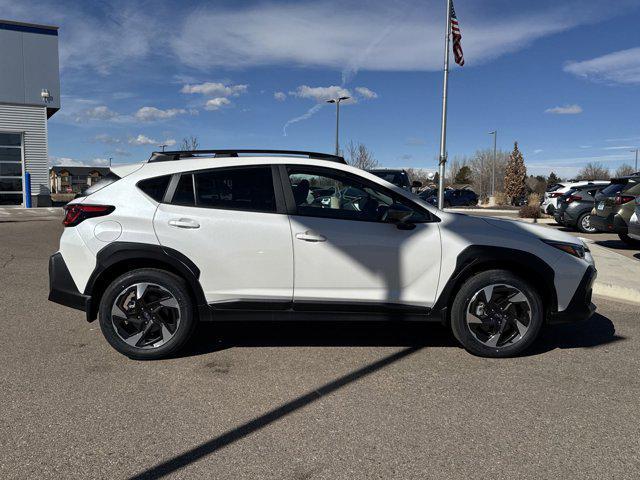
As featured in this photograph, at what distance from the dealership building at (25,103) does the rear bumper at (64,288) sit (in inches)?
936

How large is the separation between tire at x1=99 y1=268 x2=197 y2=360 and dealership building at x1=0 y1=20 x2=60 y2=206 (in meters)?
24.2

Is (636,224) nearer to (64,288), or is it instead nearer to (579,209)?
(579,209)

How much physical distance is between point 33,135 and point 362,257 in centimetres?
2590

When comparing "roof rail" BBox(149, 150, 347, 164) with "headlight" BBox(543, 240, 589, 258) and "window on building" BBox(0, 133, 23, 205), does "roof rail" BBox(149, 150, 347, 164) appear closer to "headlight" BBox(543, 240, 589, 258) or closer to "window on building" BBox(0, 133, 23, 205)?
"headlight" BBox(543, 240, 589, 258)

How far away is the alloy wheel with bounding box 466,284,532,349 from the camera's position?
14.4 ft

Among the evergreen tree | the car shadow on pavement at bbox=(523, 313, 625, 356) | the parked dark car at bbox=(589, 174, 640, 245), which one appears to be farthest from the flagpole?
the evergreen tree

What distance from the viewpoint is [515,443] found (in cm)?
307

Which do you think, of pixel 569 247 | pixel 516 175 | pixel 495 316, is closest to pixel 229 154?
pixel 495 316

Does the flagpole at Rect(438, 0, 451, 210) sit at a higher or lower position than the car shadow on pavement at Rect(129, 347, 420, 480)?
higher

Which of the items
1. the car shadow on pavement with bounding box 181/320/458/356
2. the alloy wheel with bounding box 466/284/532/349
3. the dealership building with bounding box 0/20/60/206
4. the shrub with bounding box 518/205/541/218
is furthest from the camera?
the dealership building with bounding box 0/20/60/206

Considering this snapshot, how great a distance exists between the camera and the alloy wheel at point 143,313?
4305 mm

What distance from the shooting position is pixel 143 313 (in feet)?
14.2

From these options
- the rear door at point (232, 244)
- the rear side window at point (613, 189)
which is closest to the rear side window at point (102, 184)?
the rear door at point (232, 244)

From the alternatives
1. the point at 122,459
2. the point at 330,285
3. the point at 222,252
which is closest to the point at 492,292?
the point at 330,285
